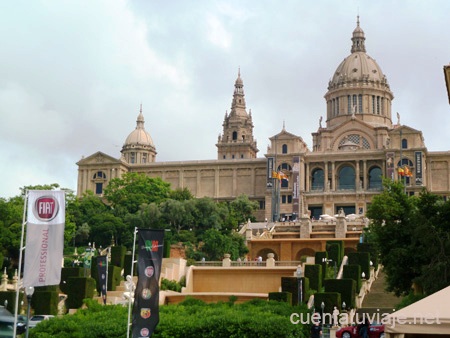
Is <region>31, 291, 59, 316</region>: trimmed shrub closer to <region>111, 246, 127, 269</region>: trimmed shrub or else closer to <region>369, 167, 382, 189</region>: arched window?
<region>111, 246, 127, 269</region>: trimmed shrub

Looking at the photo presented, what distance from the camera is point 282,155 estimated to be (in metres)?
98.1


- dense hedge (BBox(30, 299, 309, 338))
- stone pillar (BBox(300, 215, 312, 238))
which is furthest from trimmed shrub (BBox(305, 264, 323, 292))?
stone pillar (BBox(300, 215, 312, 238))

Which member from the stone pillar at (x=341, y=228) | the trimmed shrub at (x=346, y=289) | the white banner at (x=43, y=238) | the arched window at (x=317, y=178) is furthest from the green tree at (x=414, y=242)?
the arched window at (x=317, y=178)

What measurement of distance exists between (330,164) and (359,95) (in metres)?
16.5

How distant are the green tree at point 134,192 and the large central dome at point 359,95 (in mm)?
29053

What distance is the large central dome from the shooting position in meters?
109

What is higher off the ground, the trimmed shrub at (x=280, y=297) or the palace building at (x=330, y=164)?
the palace building at (x=330, y=164)

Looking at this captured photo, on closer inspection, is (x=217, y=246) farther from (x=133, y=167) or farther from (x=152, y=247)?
(x=133, y=167)

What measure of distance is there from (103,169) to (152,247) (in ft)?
277

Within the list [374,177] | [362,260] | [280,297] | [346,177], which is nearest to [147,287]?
[280,297]

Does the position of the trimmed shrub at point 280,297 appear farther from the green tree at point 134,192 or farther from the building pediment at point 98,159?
the building pediment at point 98,159

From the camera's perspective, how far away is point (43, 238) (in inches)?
769

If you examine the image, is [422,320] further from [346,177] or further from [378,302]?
[346,177]

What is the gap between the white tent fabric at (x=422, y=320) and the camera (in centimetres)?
1300
